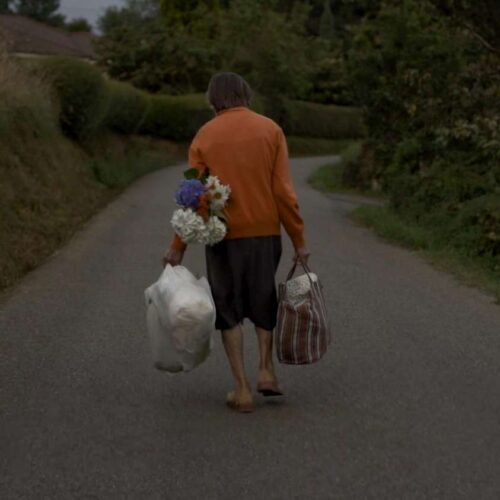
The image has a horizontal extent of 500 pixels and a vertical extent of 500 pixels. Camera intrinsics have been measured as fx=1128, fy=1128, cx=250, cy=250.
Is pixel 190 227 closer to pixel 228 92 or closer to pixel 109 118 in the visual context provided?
pixel 228 92

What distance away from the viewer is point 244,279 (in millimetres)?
6797

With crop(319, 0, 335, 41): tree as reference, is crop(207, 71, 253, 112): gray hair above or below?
above

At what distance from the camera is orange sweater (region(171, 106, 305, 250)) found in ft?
21.9

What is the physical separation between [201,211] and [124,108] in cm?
2650

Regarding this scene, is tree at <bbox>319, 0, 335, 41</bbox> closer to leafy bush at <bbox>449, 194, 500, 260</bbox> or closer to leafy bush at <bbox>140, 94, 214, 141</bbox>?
leafy bush at <bbox>140, 94, 214, 141</bbox>

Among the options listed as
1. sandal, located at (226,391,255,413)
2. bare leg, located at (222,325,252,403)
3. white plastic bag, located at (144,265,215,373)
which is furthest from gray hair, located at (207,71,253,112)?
sandal, located at (226,391,255,413)

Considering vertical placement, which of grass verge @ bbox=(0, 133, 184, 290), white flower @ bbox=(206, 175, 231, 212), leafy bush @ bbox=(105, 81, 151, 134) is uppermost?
white flower @ bbox=(206, 175, 231, 212)

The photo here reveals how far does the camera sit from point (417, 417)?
21.9ft

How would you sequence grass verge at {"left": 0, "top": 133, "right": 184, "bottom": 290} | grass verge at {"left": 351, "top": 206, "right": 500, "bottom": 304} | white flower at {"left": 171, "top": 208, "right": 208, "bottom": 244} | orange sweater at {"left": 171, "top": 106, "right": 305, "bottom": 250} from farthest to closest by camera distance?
1. grass verge at {"left": 0, "top": 133, "right": 184, "bottom": 290}
2. grass verge at {"left": 351, "top": 206, "right": 500, "bottom": 304}
3. orange sweater at {"left": 171, "top": 106, "right": 305, "bottom": 250}
4. white flower at {"left": 171, "top": 208, "right": 208, "bottom": 244}

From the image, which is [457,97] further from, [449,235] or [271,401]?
[271,401]

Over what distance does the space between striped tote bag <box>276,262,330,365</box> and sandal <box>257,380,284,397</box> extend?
189mm

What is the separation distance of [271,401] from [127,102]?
87.8 feet

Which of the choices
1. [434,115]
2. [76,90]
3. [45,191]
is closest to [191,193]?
[45,191]

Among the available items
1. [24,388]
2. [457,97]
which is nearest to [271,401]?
[24,388]
